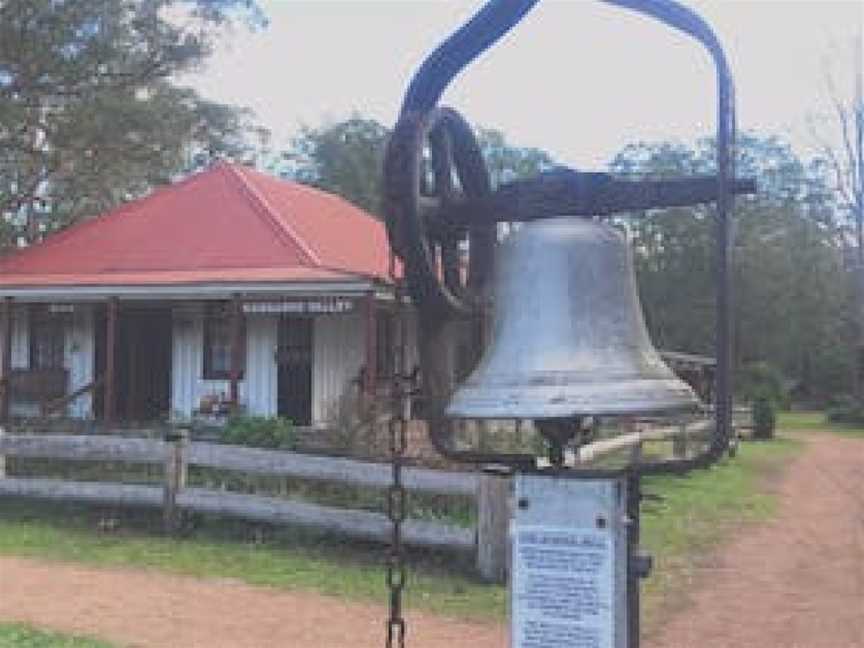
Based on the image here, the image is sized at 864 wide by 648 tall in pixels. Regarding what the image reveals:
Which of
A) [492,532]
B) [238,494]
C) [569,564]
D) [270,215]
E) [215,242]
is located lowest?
[492,532]

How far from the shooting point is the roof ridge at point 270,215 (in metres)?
23.7

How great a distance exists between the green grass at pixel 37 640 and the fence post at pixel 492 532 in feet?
12.0

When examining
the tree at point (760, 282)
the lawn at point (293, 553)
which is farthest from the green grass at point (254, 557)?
the tree at point (760, 282)

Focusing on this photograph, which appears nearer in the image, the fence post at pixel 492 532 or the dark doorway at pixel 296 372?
the fence post at pixel 492 532

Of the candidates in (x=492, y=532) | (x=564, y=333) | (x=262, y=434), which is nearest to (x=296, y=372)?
(x=262, y=434)

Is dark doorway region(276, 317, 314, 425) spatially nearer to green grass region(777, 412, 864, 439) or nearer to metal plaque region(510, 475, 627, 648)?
metal plaque region(510, 475, 627, 648)

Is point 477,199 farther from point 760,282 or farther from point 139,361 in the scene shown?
point 760,282

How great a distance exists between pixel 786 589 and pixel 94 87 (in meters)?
22.2

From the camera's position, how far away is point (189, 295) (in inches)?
904

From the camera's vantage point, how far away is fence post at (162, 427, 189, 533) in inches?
545

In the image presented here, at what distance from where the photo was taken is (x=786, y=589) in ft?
39.5

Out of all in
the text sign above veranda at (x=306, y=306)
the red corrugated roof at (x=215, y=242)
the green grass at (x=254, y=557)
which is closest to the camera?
the green grass at (x=254, y=557)

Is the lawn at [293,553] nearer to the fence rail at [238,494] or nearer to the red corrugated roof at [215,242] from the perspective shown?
the fence rail at [238,494]

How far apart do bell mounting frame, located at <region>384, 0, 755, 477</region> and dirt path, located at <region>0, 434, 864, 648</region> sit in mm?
5775
